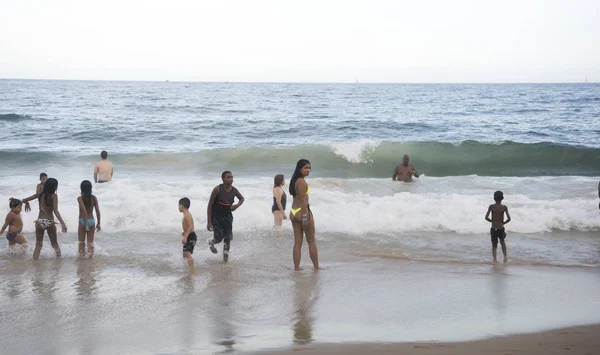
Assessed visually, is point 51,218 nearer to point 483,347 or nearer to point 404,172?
point 483,347

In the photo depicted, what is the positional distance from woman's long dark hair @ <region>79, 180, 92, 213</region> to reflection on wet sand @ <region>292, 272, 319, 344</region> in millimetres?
3517

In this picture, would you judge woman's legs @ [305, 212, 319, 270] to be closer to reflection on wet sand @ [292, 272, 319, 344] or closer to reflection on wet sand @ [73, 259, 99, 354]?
reflection on wet sand @ [292, 272, 319, 344]

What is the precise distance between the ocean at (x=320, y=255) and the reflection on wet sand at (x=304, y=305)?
1.3 inches

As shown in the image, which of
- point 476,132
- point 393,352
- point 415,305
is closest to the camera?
point 393,352

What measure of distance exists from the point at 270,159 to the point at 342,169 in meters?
2.86

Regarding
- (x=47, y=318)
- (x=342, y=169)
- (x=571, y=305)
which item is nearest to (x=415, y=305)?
(x=571, y=305)

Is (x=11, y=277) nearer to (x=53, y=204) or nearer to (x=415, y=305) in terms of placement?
(x=53, y=204)

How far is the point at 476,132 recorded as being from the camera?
98.1ft

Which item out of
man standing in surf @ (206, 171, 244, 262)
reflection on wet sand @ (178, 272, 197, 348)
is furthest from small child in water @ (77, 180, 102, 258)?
reflection on wet sand @ (178, 272, 197, 348)

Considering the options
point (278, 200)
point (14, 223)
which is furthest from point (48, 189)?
point (278, 200)

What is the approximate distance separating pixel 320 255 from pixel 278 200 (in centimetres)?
195

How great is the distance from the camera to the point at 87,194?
357 inches

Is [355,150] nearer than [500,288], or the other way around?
[500,288]

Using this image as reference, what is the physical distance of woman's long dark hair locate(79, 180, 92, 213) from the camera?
9.00m
